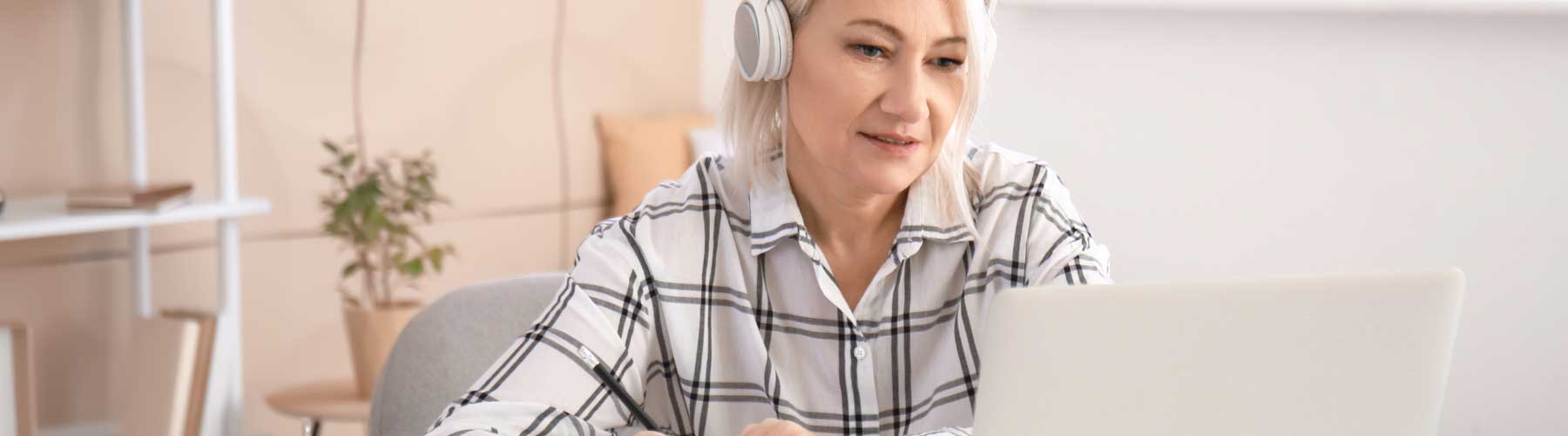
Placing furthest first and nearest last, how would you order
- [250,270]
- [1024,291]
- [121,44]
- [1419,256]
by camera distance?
[250,270]
[121,44]
[1419,256]
[1024,291]

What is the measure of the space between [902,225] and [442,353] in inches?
18.8

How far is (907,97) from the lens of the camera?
127 centimetres

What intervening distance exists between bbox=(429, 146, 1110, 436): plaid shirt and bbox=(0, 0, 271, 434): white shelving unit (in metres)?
1.39

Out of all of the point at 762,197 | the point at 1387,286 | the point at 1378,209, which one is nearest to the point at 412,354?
the point at 762,197

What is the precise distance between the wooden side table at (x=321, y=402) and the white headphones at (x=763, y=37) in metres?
1.52

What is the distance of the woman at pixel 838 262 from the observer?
4.21 ft

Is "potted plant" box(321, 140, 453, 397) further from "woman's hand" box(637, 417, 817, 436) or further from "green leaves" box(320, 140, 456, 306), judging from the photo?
"woman's hand" box(637, 417, 817, 436)

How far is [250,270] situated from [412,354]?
5.73ft

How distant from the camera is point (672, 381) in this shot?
1.35 m

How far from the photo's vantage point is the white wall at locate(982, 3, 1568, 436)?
76.6 inches

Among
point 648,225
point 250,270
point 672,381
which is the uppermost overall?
point 648,225

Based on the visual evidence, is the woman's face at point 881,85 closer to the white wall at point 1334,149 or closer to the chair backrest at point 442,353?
the chair backrest at point 442,353

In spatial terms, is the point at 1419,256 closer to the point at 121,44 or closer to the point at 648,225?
the point at 648,225

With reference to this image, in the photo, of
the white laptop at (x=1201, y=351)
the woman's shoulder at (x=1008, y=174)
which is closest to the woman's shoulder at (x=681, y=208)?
the woman's shoulder at (x=1008, y=174)
